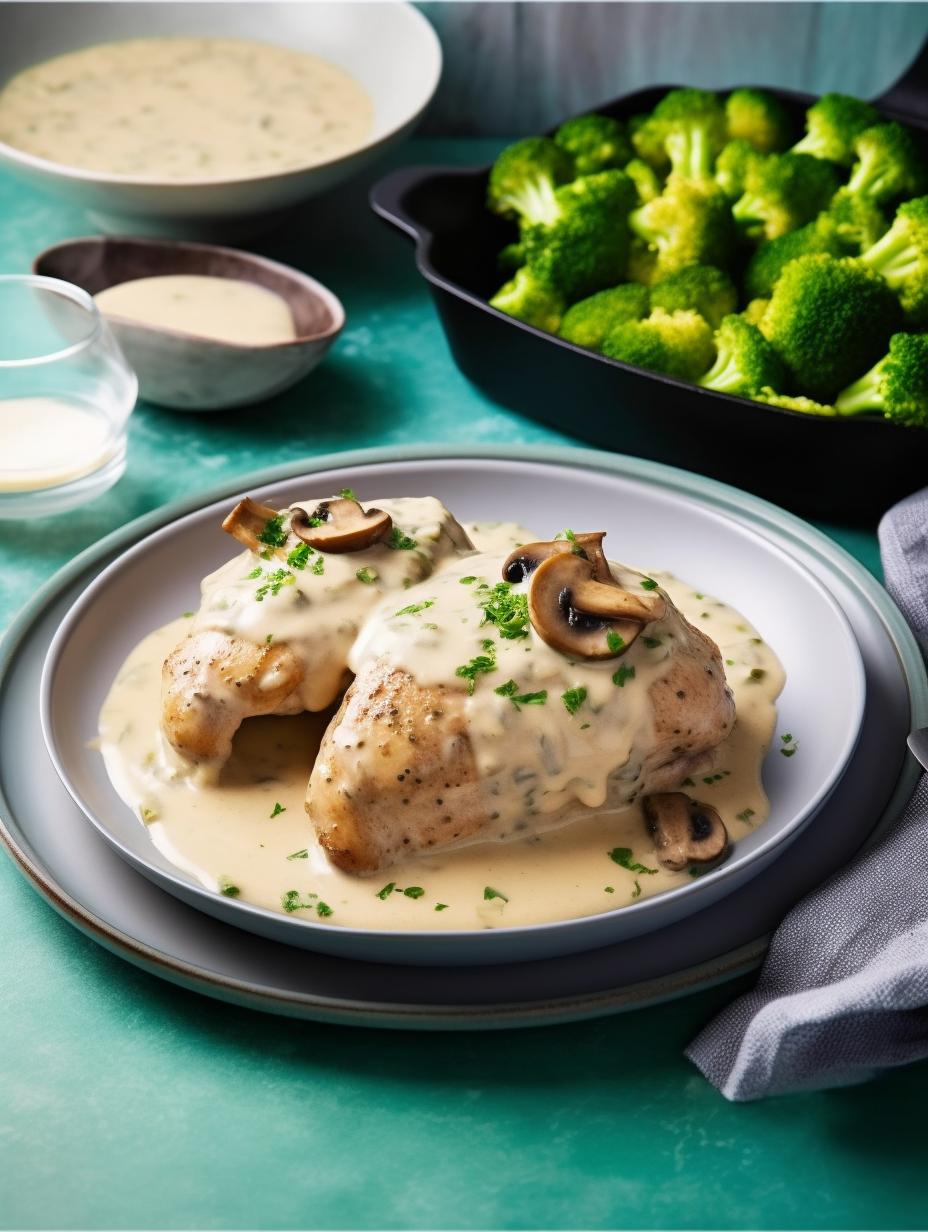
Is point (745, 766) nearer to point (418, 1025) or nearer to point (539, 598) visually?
point (539, 598)

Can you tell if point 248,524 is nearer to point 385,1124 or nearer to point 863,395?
point 385,1124

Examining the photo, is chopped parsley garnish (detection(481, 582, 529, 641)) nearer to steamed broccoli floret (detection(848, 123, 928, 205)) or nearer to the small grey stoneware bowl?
the small grey stoneware bowl

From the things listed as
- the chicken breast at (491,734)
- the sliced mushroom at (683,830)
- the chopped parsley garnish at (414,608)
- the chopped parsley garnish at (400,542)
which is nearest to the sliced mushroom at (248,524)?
the chopped parsley garnish at (400,542)

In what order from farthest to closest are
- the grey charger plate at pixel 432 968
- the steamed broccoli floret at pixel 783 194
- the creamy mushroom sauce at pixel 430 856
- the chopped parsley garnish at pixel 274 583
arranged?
the steamed broccoli floret at pixel 783 194 < the chopped parsley garnish at pixel 274 583 < the creamy mushroom sauce at pixel 430 856 < the grey charger plate at pixel 432 968

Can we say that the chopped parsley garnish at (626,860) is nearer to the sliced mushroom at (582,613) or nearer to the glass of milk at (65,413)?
the sliced mushroom at (582,613)

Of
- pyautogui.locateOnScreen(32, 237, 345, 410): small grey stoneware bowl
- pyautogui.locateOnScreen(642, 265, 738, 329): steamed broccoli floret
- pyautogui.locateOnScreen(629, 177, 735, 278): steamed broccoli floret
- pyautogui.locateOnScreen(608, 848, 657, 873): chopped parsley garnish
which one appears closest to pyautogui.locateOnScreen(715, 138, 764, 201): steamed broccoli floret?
pyautogui.locateOnScreen(629, 177, 735, 278): steamed broccoli floret

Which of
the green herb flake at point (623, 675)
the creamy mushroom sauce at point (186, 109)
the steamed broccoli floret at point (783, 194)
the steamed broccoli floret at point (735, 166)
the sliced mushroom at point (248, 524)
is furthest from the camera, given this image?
the creamy mushroom sauce at point (186, 109)
